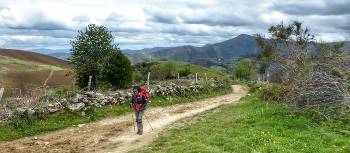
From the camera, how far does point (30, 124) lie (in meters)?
21.4

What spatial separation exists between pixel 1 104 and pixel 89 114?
4.62 meters

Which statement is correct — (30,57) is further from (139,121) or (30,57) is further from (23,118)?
(139,121)

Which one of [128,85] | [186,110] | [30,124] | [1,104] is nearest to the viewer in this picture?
[30,124]

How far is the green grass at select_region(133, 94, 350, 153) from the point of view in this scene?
15.4m

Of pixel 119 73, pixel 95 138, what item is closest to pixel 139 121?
pixel 95 138

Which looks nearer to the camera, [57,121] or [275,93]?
[57,121]

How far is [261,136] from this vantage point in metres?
16.6

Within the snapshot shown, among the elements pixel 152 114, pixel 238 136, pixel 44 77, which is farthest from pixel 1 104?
pixel 44 77

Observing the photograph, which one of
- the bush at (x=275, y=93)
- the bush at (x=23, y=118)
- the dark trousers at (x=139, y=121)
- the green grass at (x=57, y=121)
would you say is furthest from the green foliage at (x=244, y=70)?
the dark trousers at (x=139, y=121)

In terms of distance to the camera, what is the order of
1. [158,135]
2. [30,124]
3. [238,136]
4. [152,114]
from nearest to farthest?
[238,136], [158,135], [30,124], [152,114]

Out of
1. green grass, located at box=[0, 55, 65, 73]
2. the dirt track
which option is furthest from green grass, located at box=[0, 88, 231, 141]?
green grass, located at box=[0, 55, 65, 73]

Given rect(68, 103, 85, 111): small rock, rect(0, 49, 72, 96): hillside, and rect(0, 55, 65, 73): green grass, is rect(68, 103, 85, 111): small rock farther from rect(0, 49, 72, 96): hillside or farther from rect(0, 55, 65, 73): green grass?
rect(0, 55, 65, 73): green grass

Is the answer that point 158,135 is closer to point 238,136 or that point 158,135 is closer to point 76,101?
point 238,136

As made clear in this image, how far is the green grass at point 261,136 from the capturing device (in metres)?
15.4
